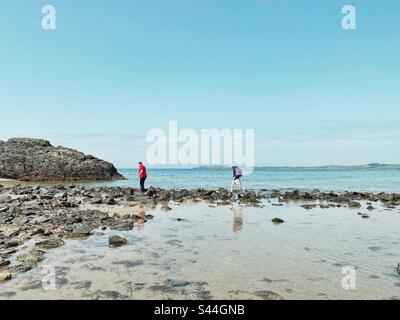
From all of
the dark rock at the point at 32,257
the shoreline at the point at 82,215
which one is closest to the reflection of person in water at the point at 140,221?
the shoreline at the point at 82,215

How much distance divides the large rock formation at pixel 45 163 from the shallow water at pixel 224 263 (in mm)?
48540

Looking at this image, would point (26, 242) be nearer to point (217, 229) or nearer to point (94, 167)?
point (217, 229)

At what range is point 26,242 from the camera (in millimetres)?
12844

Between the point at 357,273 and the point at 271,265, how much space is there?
2.24m

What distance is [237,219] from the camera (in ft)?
61.9

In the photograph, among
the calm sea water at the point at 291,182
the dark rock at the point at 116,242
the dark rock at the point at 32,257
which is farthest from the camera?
the calm sea water at the point at 291,182

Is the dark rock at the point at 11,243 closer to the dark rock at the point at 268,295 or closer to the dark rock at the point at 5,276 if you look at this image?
the dark rock at the point at 5,276

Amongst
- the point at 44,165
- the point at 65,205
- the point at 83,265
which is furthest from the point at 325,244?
the point at 44,165

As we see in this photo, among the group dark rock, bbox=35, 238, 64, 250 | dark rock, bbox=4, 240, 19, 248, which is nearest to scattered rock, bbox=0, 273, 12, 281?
dark rock, bbox=35, 238, 64, 250

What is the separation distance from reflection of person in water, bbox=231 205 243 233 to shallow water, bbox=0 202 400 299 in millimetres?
48

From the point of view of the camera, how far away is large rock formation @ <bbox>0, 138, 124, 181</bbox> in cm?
5916

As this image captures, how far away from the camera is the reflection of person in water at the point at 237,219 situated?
16203 millimetres

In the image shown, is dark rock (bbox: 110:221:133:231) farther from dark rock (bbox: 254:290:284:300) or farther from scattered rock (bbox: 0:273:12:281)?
dark rock (bbox: 254:290:284:300)
